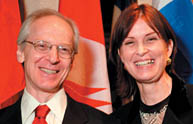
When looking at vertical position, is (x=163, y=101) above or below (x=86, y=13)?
below

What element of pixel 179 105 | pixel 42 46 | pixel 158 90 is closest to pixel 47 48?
pixel 42 46

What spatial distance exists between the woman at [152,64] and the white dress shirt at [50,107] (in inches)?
21.9

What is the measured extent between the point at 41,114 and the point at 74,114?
22cm

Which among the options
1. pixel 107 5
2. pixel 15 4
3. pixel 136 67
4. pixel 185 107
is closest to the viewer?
pixel 185 107

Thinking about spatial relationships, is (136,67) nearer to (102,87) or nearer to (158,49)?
(158,49)

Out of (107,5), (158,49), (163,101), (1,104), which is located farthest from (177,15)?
(1,104)

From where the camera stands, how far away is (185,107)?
71.9 inches

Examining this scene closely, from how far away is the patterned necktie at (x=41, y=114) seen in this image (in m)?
1.68

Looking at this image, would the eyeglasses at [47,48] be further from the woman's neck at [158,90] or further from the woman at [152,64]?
the woman's neck at [158,90]

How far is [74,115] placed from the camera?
178 centimetres

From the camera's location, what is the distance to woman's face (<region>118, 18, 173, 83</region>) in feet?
6.18

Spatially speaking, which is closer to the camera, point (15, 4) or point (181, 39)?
point (15, 4)

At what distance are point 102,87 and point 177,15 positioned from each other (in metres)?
1.00

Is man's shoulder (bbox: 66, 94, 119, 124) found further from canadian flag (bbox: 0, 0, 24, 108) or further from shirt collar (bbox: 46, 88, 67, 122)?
canadian flag (bbox: 0, 0, 24, 108)
